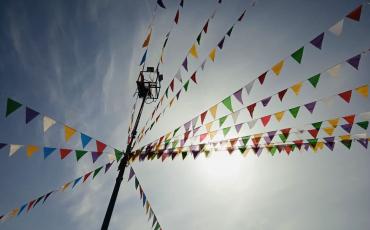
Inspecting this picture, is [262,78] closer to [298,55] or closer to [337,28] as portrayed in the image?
[298,55]

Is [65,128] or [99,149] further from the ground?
[65,128]

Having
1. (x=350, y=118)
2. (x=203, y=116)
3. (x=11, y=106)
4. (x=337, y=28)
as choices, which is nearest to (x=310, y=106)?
(x=350, y=118)

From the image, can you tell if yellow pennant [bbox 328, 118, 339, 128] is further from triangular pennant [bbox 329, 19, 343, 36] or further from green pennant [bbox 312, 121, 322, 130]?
triangular pennant [bbox 329, 19, 343, 36]

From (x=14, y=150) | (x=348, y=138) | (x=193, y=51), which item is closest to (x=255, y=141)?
(x=348, y=138)

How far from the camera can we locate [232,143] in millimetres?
7445

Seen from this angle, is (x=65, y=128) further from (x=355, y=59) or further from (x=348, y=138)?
(x=348, y=138)

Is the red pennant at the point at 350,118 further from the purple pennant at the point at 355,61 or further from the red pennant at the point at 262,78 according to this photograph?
the red pennant at the point at 262,78

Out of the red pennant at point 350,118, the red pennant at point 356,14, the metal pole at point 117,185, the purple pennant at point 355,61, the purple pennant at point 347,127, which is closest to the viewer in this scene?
the red pennant at point 356,14

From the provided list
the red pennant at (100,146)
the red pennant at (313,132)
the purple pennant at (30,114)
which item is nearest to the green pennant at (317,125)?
the red pennant at (313,132)

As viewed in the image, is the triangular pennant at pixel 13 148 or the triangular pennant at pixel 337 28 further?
the triangular pennant at pixel 13 148

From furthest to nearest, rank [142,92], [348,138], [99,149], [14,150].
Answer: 1. [142,92]
2. [348,138]
3. [99,149]
4. [14,150]

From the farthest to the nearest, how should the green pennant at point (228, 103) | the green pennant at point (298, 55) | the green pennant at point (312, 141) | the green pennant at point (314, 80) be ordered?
1. the green pennant at point (312, 141)
2. the green pennant at point (228, 103)
3. the green pennant at point (314, 80)
4. the green pennant at point (298, 55)

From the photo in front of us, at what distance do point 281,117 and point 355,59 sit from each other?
225 cm

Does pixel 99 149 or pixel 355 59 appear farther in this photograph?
→ pixel 99 149
